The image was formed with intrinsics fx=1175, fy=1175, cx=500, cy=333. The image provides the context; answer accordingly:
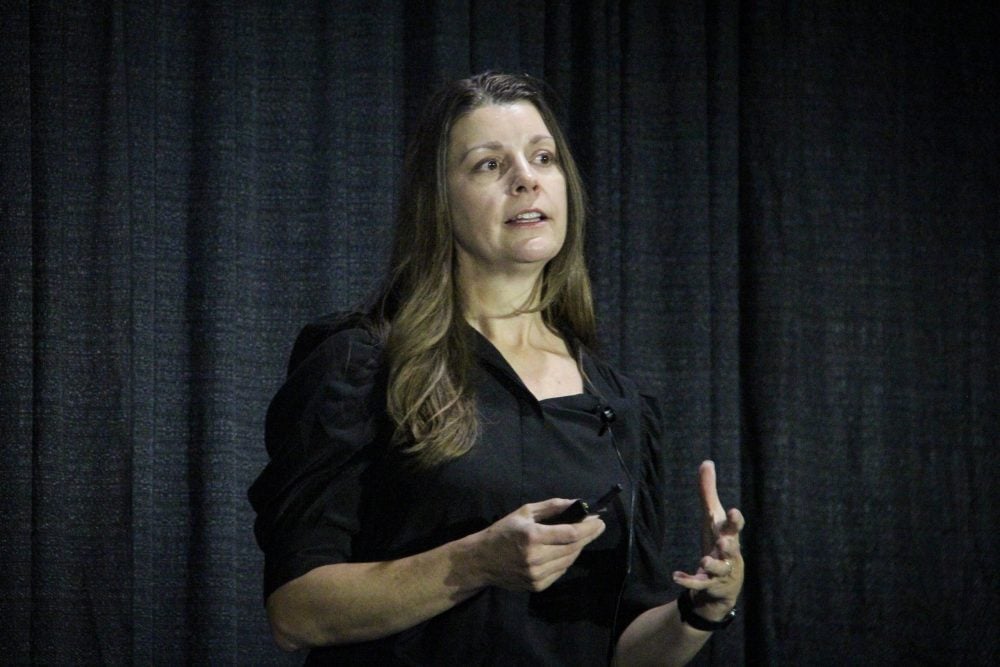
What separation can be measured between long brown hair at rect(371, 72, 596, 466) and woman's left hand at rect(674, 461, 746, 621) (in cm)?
31

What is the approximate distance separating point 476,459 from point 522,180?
0.39m

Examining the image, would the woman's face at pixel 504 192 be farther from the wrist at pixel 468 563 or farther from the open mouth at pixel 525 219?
the wrist at pixel 468 563

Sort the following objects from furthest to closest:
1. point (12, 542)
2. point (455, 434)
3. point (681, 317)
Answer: point (681, 317), point (12, 542), point (455, 434)

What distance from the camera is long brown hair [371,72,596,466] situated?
1.48m

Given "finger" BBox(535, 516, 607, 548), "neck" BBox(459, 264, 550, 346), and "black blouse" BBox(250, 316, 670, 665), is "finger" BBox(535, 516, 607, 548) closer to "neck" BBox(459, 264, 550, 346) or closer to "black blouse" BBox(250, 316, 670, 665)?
"black blouse" BBox(250, 316, 670, 665)

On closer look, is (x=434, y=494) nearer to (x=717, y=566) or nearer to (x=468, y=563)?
(x=468, y=563)

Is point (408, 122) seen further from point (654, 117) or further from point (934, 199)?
point (934, 199)

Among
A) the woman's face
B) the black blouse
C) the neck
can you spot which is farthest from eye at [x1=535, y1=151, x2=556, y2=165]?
the black blouse

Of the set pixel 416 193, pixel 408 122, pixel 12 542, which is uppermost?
pixel 408 122

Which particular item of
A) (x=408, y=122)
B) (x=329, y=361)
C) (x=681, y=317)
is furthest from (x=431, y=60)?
(x=329, y=361)

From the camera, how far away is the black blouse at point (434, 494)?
4.75ft

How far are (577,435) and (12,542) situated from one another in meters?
1.05

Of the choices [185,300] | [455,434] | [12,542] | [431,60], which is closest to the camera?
Answer: [455,434]

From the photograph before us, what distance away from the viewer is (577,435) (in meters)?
1.58
